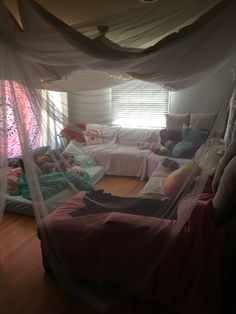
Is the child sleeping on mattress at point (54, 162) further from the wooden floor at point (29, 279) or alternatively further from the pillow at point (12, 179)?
the pillow at point (12, 179)

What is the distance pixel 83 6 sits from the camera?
73.4 inches

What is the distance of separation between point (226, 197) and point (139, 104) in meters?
0.85

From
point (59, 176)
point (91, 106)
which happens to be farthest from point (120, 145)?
point (59, 176)

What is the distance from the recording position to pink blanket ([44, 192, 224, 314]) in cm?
157

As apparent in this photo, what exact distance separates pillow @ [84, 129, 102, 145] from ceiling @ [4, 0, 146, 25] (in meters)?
0.92

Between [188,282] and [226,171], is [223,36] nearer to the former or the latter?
[226,171]

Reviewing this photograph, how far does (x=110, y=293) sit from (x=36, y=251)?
3.14 ft

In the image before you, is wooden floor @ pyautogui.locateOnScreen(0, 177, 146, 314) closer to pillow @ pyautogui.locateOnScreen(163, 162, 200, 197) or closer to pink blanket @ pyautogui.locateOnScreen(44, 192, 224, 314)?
pink blanket @ pyautogui.locateOnScreen(44, 192, 224, 314)

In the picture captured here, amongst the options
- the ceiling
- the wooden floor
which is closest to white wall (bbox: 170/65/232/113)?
the ceiling

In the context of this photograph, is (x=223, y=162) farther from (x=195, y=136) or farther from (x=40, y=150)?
(x=40, y=150)

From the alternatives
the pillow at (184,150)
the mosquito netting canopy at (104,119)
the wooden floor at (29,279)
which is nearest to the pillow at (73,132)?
the mosquito netting canopy at (104,119)

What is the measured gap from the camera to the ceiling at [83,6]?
1.78 metres

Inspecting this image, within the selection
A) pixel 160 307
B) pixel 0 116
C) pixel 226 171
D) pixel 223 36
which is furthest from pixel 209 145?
pixel 0 116

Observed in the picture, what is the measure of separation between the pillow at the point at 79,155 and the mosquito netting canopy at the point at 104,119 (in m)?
0.01
